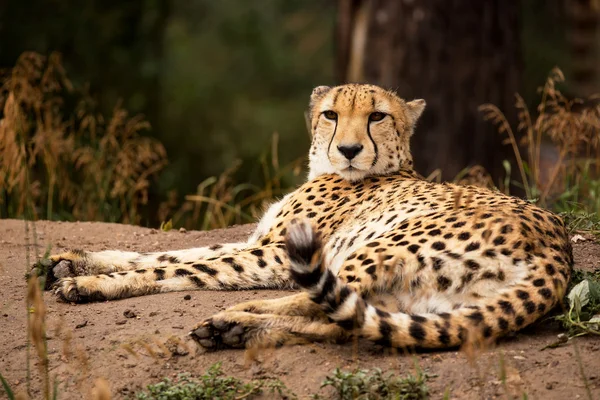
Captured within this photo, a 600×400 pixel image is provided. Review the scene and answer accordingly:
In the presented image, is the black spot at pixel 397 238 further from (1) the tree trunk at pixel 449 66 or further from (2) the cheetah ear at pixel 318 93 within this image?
(1) the tree trunk at pixel 449 66

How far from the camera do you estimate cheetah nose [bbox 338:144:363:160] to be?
13.4 ft

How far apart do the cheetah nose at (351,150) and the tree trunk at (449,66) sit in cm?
241

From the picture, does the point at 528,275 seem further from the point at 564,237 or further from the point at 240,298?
the point at 240,298

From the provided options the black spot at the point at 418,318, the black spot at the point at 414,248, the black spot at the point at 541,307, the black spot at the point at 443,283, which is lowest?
the black spot at the point at 418,318

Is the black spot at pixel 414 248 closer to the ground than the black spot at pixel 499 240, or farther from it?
closer to the ground

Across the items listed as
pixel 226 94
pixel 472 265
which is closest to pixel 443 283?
pixel 472 265

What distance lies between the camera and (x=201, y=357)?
9.95 feet

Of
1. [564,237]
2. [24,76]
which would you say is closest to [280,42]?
[24,76]

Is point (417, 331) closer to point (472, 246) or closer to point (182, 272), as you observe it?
point (472, 246)

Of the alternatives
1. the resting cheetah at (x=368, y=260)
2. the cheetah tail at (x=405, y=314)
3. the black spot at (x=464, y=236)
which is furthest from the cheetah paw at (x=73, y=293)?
the black spot at (x=464, y=236)

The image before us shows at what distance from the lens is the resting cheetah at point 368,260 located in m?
2.93

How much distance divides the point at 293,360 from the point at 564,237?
1104 mm

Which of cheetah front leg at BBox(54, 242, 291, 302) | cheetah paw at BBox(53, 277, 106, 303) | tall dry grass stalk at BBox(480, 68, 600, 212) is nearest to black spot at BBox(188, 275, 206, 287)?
cheetah front leg at BBox(54, 242, 291, 302)

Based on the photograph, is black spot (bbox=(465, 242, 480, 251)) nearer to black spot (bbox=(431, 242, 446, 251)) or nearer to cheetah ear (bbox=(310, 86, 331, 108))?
black spot (bbox=(431, 242, 446, 251))
